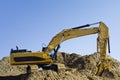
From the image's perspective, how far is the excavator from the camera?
106 feet

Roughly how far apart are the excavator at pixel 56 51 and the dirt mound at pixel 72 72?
1.19m

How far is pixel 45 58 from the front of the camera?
106 ft

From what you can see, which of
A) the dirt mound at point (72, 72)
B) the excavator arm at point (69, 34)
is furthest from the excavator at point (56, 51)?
the dirt mound at point (72, 72)

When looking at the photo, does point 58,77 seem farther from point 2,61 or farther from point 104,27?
point 2,61

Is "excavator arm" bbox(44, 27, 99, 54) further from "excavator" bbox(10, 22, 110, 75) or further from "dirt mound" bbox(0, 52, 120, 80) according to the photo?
"dirt mound" bbox(0, 52, 120, 80)

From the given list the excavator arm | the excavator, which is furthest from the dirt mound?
the excavator arm

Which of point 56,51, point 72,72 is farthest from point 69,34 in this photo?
point 72,72

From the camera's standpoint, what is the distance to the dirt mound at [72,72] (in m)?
31.3

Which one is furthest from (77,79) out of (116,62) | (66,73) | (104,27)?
(116,62)

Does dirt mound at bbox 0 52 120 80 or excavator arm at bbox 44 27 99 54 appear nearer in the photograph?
dirt mound at bbox 0 52 120 80

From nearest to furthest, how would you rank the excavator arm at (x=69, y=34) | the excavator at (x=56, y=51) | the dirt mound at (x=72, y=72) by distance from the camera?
the dirt mound at (x=72, y=72), the excavator at (x=56, y=51), the excavator arm at (x=69, y=34)

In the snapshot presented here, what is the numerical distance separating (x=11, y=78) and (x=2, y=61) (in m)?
14.7

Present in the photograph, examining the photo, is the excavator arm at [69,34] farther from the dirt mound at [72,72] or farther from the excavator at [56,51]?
the dirt mound at [72,72]

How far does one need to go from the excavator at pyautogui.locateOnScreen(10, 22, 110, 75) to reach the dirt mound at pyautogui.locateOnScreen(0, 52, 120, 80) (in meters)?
1.19
